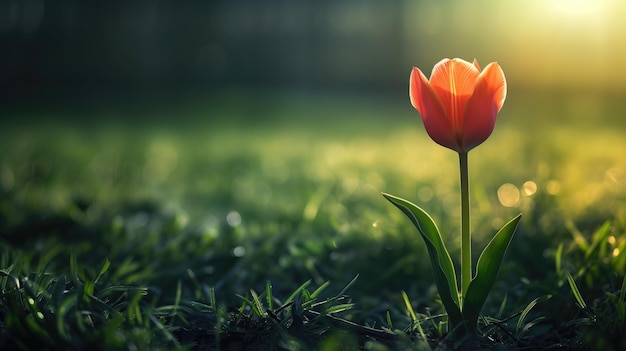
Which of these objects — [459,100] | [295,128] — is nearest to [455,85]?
[459,100]

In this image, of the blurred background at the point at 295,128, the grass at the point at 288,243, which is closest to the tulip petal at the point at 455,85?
the grass at the point at 288,243

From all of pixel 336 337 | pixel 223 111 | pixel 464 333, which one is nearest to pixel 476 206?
pixel 464 333

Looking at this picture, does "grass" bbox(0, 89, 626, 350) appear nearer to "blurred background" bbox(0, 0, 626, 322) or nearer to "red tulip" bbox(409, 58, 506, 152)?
"blurred background" bbox(0, 0, 626, 322)

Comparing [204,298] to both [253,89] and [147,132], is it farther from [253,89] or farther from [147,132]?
[253,89]

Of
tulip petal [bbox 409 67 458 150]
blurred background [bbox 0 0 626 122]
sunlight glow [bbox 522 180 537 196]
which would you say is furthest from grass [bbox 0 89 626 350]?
blurred background [bbox 0 0 626 122]

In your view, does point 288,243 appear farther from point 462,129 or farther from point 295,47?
point 295,47

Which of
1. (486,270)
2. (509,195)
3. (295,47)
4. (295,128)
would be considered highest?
(486,270)
